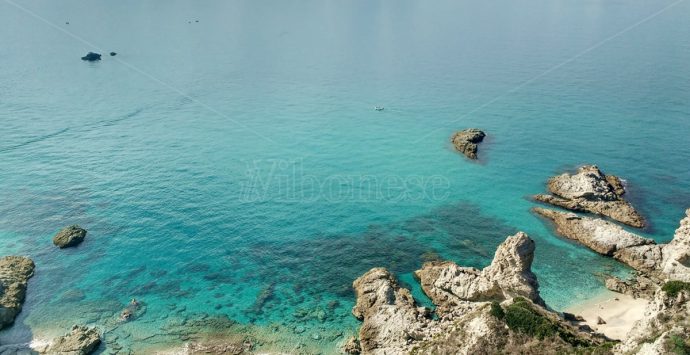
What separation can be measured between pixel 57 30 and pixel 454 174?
186447 millimetres

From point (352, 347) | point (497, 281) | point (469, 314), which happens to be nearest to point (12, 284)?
point (352, 347)

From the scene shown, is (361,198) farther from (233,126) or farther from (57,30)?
(57,30)

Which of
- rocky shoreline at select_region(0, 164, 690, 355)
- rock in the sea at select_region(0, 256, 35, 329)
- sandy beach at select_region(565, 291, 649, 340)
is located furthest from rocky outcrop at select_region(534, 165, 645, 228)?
rock in the sea at select_region(0, 256, 35, 329)

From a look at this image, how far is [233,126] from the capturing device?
320 feet

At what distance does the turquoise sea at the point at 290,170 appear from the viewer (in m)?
51.3

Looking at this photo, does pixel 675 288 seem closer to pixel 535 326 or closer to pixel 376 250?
pixel 535 326

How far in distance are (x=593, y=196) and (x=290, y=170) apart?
50102mm

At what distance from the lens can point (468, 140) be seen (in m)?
89.2

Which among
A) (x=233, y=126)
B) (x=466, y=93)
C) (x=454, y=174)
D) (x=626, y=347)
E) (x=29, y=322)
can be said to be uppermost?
(x=466, y=93)

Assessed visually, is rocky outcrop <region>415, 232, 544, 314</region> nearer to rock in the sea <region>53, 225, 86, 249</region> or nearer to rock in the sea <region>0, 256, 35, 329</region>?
rock in the sea <region>0, 256, 35, 329</region>

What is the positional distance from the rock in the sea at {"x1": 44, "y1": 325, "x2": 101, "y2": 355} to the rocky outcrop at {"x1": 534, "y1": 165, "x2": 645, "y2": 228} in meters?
63.4

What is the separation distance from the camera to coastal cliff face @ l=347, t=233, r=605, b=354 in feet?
113

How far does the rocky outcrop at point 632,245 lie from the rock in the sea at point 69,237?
66952 millimetres

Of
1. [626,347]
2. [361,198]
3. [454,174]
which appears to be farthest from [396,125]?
[626,347]
